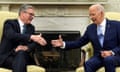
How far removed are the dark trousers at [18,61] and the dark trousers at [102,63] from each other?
1.98 feet

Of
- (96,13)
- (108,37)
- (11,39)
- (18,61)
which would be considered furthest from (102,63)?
(11,39)

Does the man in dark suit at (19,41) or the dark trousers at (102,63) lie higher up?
the man in dark suit at (19,41)

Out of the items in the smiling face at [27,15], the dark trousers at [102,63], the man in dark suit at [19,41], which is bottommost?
the dark trousers at [102,63]

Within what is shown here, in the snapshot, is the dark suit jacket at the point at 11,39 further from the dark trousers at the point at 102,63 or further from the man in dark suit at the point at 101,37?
the dark trousers at the point at 102,63

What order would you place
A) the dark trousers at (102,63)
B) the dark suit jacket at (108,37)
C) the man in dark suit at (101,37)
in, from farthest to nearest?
the dark suit jacket at (108,37)
the man in dark suit at (101,37)
the dark trousers at (102,63)

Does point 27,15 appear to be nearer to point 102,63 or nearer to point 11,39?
point 11,39

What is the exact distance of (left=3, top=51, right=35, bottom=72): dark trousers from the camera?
3.57m

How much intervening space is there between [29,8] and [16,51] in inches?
18.9

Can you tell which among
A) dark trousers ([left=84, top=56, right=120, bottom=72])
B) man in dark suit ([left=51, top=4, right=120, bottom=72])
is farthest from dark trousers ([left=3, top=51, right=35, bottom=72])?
dark trousers ([left=84, top=56, right=120, bottom=72])

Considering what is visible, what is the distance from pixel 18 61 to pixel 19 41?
306 millimetres

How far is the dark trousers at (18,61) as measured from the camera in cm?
357

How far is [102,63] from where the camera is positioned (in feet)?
12.0

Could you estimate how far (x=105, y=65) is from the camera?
3520 millimetres

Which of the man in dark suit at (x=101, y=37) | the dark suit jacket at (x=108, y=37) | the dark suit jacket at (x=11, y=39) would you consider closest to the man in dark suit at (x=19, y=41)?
the dark suit jacket at (x=11, y=39)
